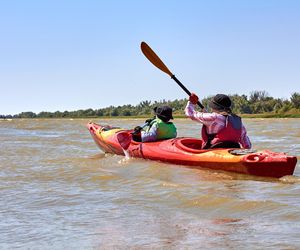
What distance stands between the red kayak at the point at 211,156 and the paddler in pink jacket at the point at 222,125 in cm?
23

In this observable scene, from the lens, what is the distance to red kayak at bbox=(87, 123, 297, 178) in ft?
19.7

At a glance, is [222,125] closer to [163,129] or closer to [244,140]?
[244,140]

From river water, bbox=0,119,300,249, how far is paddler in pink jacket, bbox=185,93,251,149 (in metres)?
0.54

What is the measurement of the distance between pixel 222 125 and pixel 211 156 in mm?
450

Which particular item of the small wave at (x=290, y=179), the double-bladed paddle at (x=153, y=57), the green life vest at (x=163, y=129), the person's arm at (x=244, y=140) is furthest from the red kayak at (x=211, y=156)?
the double-bladed paddle at (x=153, y=57)

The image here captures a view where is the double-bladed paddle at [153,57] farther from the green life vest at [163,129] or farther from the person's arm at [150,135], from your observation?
the person's arm at [150,135]

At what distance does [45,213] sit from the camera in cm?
414

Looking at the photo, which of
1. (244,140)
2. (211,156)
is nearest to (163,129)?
(244,140)

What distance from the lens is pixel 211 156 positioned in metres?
6.62

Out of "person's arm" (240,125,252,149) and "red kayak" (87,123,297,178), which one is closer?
"red kayak" (87,123,297,178)

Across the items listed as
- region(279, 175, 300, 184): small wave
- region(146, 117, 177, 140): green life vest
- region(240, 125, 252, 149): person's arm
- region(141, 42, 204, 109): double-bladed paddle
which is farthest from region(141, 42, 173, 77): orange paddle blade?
region(279, 175, 300, 184): small wave

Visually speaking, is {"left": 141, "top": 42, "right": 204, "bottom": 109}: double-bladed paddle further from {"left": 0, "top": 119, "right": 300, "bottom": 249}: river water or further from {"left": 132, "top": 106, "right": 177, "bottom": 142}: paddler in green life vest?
{"left": 0, "top": 119, "right": 300, "bottom": 249}: river water

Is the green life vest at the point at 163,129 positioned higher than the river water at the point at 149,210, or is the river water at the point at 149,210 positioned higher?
the green life vest at the point at 163,129

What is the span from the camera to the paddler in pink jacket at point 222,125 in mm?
6723
